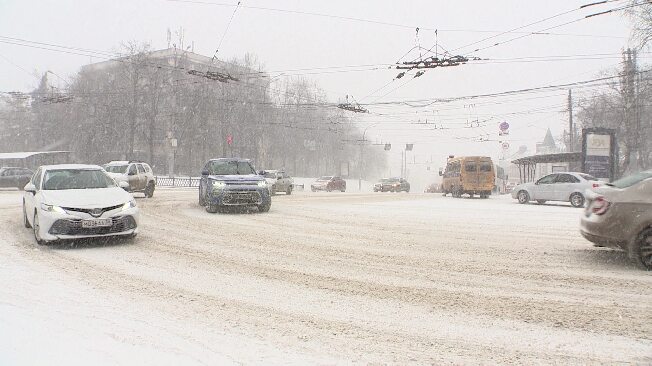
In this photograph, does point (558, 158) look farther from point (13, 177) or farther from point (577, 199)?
point (13, 177)

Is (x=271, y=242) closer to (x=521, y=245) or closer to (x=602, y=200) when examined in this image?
(x=521, y=245)

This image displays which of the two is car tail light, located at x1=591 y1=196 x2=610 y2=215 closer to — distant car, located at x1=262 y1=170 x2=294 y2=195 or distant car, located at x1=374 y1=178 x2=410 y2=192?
Result: distant car, located at x1=262 y1=170 x2=294 y2=195

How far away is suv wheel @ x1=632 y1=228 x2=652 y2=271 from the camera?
657 cm

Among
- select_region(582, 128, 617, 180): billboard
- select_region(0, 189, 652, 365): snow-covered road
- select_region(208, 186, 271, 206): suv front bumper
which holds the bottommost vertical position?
select_region(0, 189, 652, 365): snow-covered road

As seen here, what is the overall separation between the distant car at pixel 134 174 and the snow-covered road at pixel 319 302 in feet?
38.2

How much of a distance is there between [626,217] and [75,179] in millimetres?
10113

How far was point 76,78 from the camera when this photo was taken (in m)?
63.2

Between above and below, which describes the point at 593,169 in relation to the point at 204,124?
below

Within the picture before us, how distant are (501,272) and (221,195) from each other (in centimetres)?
932

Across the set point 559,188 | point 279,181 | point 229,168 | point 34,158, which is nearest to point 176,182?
point 34,158

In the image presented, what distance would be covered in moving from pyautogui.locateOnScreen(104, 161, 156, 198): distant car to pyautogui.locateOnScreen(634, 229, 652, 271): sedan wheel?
759 inches

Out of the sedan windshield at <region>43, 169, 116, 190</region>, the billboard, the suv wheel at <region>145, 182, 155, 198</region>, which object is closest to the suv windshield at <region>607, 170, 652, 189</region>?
the sedan windshield at <region>43, 169, 116, 190</region>

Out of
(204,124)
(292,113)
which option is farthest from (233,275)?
(292,113)

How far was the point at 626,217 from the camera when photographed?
6691 millimetres
